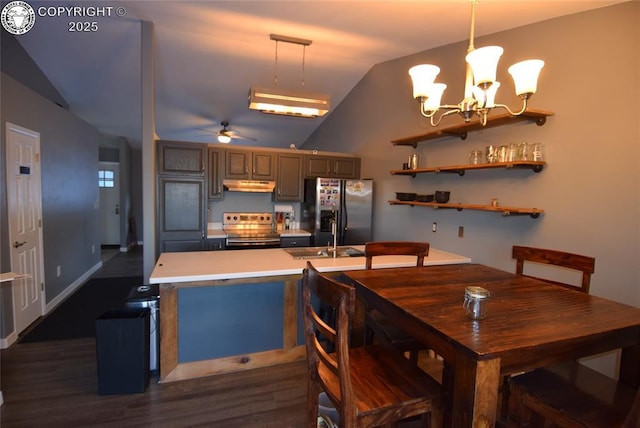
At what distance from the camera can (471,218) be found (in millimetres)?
3098

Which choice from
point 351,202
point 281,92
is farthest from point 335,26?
point 351,202

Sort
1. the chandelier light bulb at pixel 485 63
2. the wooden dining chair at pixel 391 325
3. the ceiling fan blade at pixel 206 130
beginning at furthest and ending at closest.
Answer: the ceiling fan blade at pixel 206 130 → the wooden dining chair at pixel 391 325 → the chandelier light bulb at pixel 485 63

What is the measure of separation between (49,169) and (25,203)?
2.31 ft

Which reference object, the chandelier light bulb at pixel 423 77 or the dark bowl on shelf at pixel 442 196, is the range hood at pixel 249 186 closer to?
the dark bowl on shelf at pixel 442 196

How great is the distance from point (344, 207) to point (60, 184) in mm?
3681

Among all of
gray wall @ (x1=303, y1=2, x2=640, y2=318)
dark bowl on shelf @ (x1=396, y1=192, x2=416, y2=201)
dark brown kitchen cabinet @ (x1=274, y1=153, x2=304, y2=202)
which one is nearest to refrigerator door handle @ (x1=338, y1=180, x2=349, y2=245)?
dark brown kitchen cabinet @ (x1=274, y1=153, x2=304, y2=202)

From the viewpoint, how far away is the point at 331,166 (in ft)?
15.7

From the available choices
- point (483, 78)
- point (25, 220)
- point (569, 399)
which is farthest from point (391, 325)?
point (25, 220)

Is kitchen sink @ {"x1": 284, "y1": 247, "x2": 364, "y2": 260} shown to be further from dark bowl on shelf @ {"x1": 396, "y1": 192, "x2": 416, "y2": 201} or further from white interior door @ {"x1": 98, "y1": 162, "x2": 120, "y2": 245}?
white interior door @ {"x1": 98, "y1": 162, "x2": 120, "y2": 245}

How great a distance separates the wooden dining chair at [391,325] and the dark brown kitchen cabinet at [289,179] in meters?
2.51

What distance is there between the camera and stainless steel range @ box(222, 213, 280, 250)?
425 cm

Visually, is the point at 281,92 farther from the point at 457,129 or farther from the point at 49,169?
the point at 49,169

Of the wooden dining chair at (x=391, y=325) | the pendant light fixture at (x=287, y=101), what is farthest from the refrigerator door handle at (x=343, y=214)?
the wooden dining chair at (x=391, y=325)

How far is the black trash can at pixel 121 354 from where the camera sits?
2.17 metres
